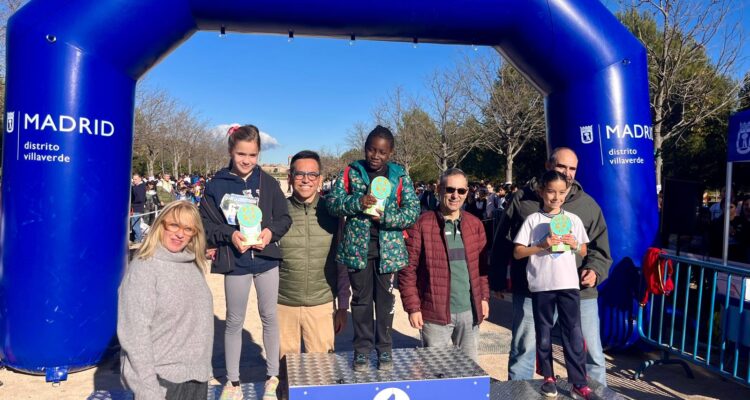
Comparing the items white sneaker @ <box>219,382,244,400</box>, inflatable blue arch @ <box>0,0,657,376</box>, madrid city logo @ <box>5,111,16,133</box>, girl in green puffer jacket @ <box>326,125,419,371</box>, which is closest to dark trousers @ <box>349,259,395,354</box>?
girl in green puffer jacket @ <box>326,125,419,371</box>

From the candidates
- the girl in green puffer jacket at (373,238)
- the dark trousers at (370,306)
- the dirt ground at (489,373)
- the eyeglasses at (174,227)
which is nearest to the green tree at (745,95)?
the dirt ground at (489,373)

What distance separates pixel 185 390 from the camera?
278 centimetres

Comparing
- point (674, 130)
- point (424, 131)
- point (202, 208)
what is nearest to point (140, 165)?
point (424, 131)

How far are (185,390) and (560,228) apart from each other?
98.6 inches

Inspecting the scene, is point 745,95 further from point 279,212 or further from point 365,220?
point 279,212

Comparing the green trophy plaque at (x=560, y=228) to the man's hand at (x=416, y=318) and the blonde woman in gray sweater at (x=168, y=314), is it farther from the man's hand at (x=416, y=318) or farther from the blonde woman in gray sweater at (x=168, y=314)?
the blonde woman in gray sweater at (x=168, y=314)

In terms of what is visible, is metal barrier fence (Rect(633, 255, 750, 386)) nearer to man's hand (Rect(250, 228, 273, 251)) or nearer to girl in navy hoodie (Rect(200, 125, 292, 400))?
girl in navy hoodie (Rect(200, 125, 292, 400))

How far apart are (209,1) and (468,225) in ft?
10.7

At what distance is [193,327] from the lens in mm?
2768

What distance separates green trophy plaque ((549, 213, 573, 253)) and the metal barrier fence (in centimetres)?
188

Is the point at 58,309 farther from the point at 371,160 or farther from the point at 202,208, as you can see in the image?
the point at 371,160

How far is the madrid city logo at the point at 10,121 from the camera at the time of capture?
445cm

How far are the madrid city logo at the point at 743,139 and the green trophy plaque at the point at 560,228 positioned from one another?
8.76 ft

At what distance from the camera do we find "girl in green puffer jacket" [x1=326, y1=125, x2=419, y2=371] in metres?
3.43
